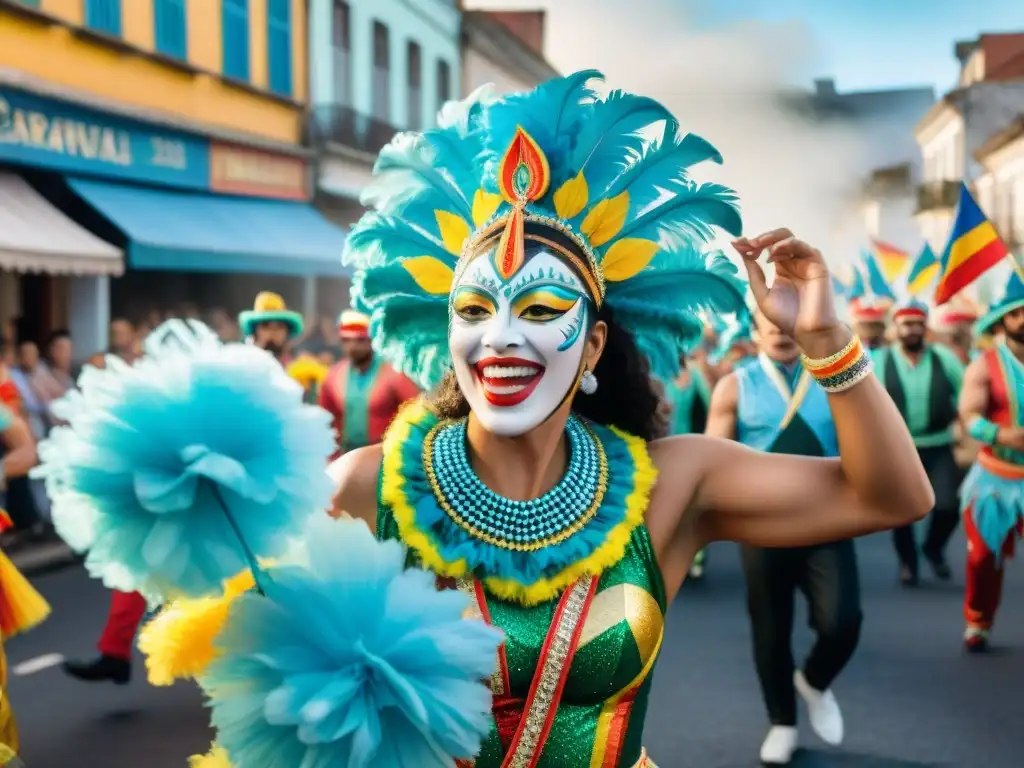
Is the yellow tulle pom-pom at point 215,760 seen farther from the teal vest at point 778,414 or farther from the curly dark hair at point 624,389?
the teal vest at point 778,414

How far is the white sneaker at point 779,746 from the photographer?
5.00m

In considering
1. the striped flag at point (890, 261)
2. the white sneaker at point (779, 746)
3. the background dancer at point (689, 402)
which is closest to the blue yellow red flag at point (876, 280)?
the striped flag at point (890, 261)

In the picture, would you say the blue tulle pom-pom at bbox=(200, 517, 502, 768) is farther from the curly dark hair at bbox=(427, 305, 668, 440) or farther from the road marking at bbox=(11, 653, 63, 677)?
the road marking at bbox=(11, 653, 63, 677)

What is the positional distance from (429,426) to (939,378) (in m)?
6.83

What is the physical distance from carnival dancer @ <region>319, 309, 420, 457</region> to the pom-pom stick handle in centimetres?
585

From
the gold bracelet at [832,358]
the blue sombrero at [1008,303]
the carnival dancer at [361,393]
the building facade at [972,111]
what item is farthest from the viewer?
the building facade at [972,111]

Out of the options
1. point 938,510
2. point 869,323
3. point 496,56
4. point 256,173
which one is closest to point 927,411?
point 938,510

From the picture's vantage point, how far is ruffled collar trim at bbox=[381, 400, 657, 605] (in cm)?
230

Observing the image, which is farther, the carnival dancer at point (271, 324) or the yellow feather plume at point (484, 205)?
the carnival dancer at point (271, 324)

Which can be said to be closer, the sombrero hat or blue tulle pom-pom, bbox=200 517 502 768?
blue tulle pom-pom, bbox=200 517 502 768

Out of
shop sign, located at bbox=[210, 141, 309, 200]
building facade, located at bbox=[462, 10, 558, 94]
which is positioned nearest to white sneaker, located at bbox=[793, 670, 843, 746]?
shop sign, located at bbox=[210, 141, 309, 200]

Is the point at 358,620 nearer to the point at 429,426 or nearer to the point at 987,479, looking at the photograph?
the point at 429,426

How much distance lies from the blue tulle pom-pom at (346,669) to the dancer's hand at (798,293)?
79 centimetres

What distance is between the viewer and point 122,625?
227 inches
